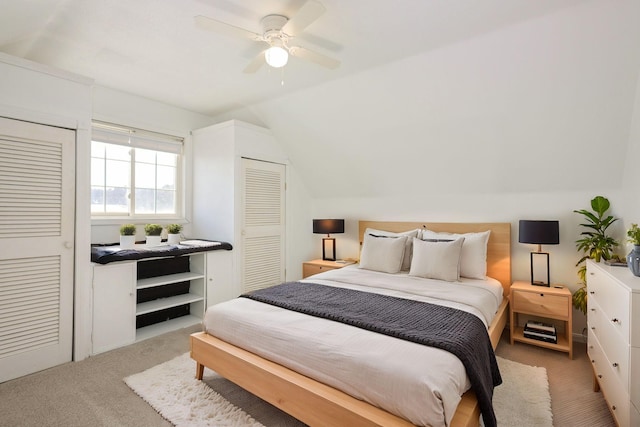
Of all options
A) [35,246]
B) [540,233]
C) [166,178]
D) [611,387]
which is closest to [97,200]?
[166,178]

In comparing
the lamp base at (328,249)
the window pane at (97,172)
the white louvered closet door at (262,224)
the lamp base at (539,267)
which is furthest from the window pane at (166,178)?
the lamp base at (539,267)

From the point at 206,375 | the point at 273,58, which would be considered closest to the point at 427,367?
the point at 206,375

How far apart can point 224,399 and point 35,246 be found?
1.89 m

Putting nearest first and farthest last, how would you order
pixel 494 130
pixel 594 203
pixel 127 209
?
1. pixel 594 203
2. pixel 494 130
3. pixel 127 209

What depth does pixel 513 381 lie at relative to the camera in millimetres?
2291

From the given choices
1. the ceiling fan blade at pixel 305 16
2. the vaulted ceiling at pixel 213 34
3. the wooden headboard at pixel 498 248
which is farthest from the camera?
the wooden headboard at pixel 498 248

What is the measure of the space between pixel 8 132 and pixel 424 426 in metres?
3.29

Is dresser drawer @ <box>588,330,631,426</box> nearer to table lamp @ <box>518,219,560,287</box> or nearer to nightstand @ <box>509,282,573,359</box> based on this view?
nightstand @ <box>509,282,573,359</box>

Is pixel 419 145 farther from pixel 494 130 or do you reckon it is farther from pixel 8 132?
pixel 8 132

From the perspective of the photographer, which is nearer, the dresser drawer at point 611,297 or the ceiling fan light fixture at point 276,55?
the dresser drawer at point 611,297

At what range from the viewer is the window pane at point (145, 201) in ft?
12.3

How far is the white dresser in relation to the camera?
1.58 meters

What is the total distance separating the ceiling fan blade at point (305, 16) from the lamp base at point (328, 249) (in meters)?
3.01

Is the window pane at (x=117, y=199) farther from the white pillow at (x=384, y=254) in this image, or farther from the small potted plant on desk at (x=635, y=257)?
the small potted plant on desk at (x=635, y=257)
